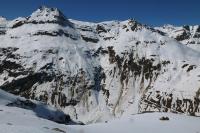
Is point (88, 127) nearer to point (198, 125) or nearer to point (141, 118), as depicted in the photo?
point (141, 118)

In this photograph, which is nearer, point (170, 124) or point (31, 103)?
point (170, 124)

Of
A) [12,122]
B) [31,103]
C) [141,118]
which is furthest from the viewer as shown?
[31,103]

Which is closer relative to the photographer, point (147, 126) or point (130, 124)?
point (147, 126)

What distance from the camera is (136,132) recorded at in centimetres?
4400

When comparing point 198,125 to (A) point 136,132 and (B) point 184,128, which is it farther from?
(A) point 136,132

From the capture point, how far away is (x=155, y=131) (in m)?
44.5

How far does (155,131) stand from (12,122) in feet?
51.4

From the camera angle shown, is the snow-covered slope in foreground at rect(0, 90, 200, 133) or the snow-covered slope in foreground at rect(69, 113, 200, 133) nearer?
the snow-covered slope in foreground at rect(0, 90, 200, 133)

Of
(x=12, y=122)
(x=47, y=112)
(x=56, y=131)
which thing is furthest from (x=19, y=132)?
(x=47, y=112)

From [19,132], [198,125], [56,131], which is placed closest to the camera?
[19,132]

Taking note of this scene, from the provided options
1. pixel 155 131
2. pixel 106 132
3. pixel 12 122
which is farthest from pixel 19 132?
pixel 155 131

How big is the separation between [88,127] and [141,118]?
7.34 meters

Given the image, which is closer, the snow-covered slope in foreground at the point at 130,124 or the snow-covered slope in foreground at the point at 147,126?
the snow-covered slope in foreground at the point at 130,124

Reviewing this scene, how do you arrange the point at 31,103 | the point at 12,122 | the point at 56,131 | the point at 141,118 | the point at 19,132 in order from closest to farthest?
the point at 19,132, the point at 56,131, the point at 12,122, the point at 141,118, the point at 31,103
